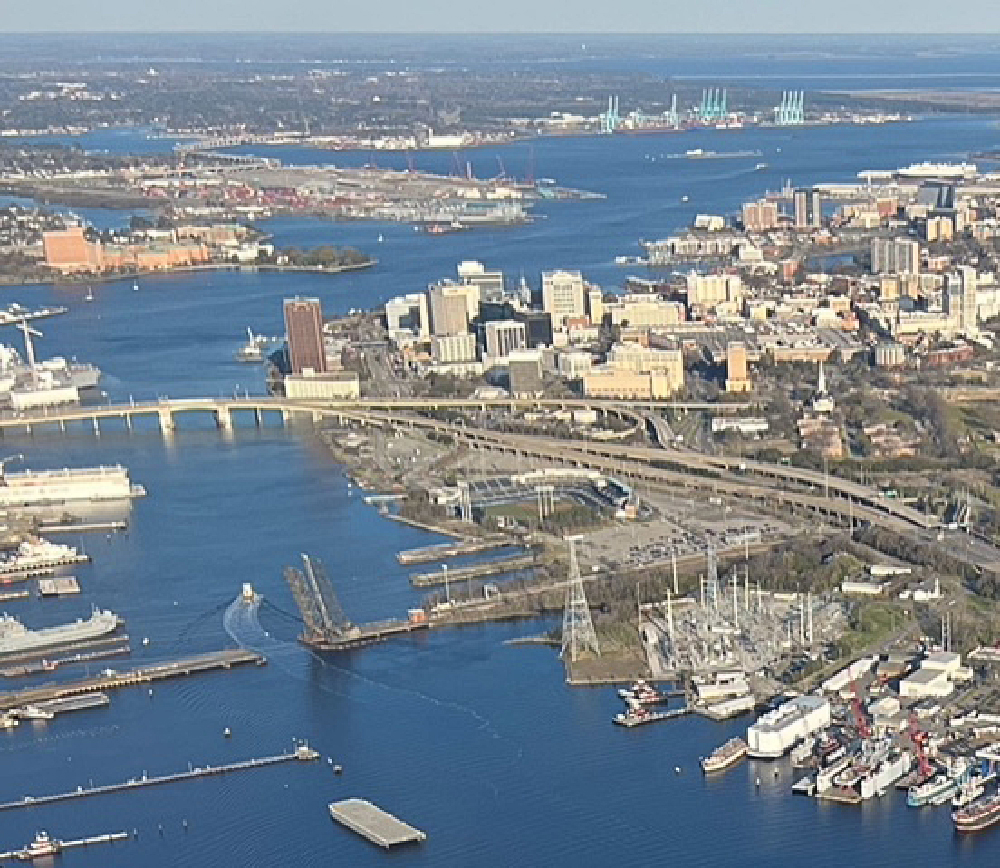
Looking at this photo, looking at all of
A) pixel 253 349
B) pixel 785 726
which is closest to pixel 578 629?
pixel 785 726

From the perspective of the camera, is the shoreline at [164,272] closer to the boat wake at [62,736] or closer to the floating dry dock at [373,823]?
the boat wake at [62,736]

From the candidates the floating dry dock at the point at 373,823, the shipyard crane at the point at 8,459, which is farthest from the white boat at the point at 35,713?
the shipyard crane at the point at 8,459

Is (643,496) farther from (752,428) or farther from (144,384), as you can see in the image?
(144,384)

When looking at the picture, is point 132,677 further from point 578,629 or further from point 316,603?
point 578,629

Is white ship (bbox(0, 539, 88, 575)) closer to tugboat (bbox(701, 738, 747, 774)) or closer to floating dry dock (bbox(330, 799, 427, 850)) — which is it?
floating dry dock (bbox(330, 799, 427, 850))

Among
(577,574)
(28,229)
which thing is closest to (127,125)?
(28,229)

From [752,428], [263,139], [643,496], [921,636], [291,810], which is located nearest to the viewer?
[291,810]

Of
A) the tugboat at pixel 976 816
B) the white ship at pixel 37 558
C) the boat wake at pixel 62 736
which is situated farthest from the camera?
the white ship at pixel 37 558
